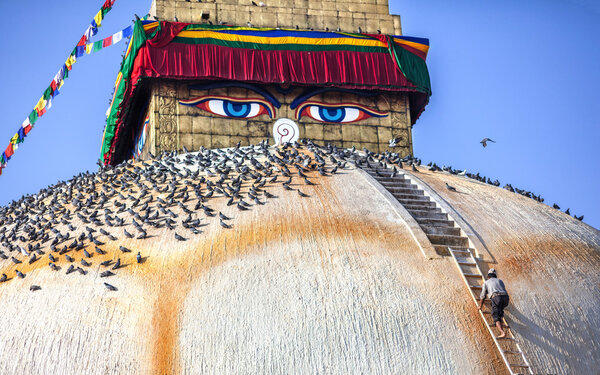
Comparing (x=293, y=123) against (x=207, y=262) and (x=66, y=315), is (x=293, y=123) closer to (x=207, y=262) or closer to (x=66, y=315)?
(x=207, y=262)

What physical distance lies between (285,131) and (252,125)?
3.05 ft

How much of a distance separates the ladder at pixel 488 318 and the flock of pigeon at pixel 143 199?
330 cm

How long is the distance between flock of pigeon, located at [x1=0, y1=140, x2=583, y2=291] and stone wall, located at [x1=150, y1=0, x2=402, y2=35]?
5.62 m

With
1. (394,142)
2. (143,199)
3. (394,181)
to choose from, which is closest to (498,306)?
(394,181)

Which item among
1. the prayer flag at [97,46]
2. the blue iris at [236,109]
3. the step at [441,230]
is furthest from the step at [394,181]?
the prayer flag at [97,46]

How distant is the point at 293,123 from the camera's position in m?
22.2

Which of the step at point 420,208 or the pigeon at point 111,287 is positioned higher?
the step at point 420,208

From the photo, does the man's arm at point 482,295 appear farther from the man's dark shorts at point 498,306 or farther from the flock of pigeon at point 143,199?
the flock of pigeon at point 143,199

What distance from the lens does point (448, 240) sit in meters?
14.2

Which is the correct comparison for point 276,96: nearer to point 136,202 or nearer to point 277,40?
point 277,40

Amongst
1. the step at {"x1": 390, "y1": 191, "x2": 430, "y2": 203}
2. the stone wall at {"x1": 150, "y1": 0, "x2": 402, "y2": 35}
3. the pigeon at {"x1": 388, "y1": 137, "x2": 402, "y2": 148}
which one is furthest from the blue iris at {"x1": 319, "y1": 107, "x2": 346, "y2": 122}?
the step at {"x1": 390, "y1": 191, "x2": 430, "y2": 203}

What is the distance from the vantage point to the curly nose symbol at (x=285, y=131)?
21844 millimetres

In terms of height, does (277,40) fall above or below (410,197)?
above

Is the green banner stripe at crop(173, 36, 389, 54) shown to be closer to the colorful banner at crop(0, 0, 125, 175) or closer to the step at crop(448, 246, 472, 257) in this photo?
the colorful banner at crop(0, 0, 125, 175)
